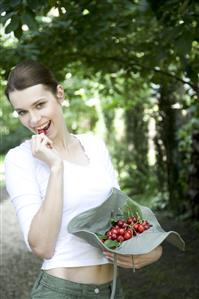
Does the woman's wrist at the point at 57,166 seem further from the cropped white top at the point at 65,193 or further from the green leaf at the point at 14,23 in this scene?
the green leaf at the point at 14,23

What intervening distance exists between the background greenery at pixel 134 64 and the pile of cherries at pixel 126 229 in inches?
53.9

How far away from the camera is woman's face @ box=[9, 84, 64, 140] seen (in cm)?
195

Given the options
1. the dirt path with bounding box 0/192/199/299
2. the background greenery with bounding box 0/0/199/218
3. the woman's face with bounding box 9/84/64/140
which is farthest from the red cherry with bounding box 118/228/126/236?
the dirt path with bounding box 0/192/199/299

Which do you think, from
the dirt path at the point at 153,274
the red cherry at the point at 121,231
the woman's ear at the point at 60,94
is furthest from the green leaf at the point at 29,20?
the dirt path at the point at 153,274

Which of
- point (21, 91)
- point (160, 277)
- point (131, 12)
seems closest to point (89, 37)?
point (131, 12)

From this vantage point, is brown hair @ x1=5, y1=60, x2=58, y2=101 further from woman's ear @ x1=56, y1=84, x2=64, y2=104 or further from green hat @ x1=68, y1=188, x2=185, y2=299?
green hat @ x1=68, y1=188, x2=185, y2=299

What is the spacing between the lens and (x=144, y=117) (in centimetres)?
1083

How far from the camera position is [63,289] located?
1933 millimetres

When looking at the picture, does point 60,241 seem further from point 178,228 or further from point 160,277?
point 178,228

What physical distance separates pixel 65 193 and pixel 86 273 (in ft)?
0.99

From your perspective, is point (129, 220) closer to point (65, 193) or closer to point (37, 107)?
point (65, 193)

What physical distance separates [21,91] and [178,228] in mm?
5482

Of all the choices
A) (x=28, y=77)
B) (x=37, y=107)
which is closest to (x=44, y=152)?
(x=37, y=107)

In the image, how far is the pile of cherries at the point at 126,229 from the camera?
5.94 feet
